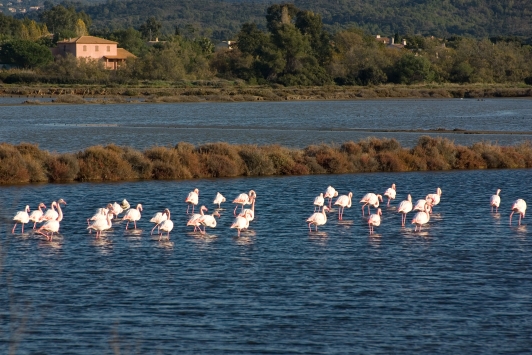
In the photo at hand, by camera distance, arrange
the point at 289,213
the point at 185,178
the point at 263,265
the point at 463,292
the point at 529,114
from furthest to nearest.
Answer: the point at 529,114 < the point at 185,178 < the point at 289,213 < the point at 263,265 < the point at 463,292

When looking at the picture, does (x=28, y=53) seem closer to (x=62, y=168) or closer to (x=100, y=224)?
(x=62, y=168)

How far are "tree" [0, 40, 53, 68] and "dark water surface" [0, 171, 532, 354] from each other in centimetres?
10767

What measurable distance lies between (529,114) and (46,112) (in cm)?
4141

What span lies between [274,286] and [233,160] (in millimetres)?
17325

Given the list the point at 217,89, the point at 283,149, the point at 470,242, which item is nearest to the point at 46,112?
the point at 217,89

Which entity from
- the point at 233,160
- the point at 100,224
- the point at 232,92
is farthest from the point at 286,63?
the point at 100,224

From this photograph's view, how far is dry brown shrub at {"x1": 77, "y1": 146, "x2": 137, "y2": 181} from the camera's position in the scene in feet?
107

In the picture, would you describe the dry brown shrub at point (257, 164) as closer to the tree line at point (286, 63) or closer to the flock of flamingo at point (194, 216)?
the flock of flamingo at point (194, 216)

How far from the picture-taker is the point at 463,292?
17203mm

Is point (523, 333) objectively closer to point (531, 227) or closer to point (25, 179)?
point (531, 227)

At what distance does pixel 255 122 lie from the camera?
70.6 meters

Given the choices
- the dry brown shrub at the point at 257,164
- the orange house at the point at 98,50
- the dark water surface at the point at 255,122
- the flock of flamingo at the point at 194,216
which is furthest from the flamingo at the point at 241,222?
the orange house at the point at 98,50

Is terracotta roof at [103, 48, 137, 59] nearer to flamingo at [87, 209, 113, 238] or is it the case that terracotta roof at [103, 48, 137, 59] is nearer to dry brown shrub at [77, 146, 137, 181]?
dry brown shrub at [77, 146, 137, 181]

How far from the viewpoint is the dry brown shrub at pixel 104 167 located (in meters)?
32.5
